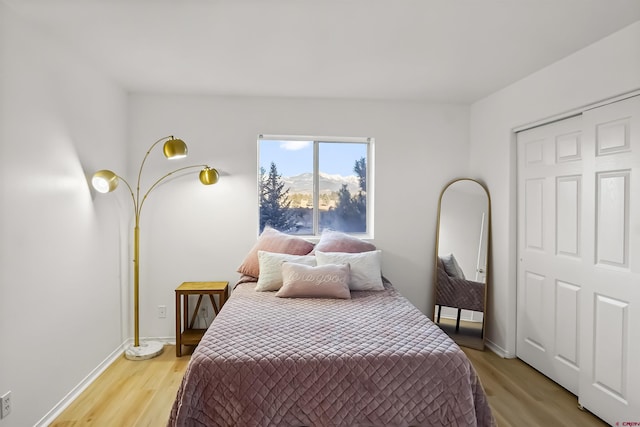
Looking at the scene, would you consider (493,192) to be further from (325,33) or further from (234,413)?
(234,413)

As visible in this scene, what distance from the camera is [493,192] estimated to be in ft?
11.8

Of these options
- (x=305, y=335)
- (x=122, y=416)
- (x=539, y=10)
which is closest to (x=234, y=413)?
(x=305, y=335)

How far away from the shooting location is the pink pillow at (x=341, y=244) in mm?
3572

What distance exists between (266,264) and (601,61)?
2.77 metres

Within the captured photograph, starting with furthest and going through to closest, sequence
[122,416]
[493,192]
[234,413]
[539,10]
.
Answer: [493,192] → [122,416] → [539,10] → [234,413]

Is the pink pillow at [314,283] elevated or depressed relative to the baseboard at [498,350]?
elevated

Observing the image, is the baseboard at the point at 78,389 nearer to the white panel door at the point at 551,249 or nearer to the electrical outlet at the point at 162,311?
the electrical outlet at the point at 162,311

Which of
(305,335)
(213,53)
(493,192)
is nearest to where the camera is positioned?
(305,335)

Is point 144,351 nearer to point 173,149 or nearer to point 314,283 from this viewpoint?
point 314,283

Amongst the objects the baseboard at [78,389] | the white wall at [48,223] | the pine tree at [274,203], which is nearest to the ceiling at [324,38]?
the white wall at [48,223]

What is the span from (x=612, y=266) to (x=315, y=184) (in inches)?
101

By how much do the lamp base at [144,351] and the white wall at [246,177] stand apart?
0.18 meters

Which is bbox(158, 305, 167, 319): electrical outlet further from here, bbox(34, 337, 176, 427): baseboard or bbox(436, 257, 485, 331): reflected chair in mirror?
bbox(436, 257, 485, 331): reflected chair in mirror

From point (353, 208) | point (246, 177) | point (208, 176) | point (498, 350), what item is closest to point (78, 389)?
point (208, 176)
